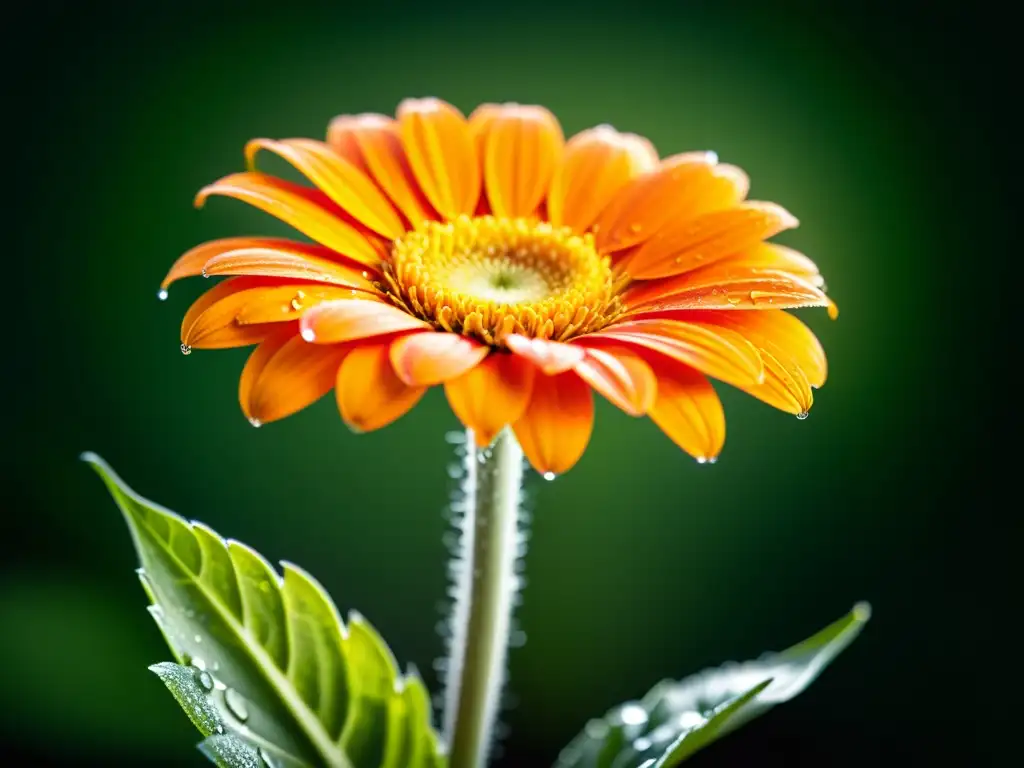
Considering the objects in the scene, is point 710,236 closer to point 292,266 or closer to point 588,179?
point 588,179

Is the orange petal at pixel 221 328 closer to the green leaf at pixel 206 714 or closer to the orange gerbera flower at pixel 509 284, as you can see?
the orange gerbera flower at pixel 509 284

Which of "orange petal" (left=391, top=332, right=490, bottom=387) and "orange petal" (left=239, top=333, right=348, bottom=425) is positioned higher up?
"orange petal" (left=239, top=333, right=348, bottom=425)

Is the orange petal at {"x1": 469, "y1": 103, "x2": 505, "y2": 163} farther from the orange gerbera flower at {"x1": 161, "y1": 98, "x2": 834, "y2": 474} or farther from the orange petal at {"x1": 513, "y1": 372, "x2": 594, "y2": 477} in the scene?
the orange petal at {"x1": 513, "y1": 372, "x2": 594, "y2": 477}

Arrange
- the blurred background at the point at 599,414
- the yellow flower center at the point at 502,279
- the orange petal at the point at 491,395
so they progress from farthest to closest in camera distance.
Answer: the blurred background at the point at 599,414, the yellow flower center at the point at 502,279, the orange petal at the point at 491,395

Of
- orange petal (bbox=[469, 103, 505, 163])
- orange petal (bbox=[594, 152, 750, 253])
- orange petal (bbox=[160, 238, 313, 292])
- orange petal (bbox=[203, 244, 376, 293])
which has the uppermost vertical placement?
orange petal (bbox=[469, 103, 505, 163])

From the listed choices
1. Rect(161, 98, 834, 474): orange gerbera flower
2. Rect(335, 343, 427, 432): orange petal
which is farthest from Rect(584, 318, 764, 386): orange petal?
Rect(335, 343, 427, 432): orange petal

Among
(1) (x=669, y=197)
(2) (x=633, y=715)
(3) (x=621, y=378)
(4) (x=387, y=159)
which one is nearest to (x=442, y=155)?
(4) (x=387, y=159)

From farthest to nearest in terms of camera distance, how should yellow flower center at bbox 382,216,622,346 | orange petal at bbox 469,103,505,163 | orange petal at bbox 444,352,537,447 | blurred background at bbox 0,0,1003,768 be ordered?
blurred background at bbox 0,0,1003,768 < orange petal at bbox 469,103,505,163 < yellow flower center at bbox 382,216,622,346 < orange petal at bbox 444,352,537,447

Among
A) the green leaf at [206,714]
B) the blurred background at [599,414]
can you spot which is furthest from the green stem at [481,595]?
the blurred background at [599,414]
